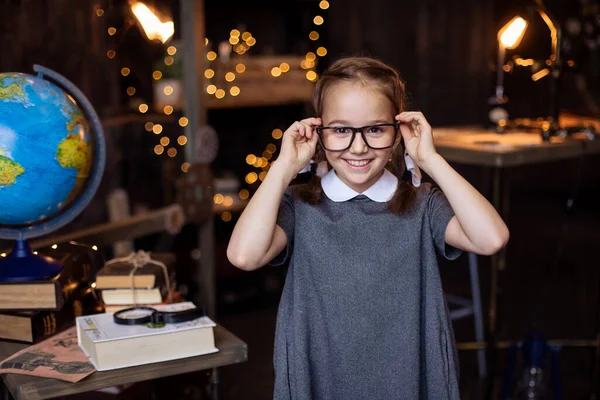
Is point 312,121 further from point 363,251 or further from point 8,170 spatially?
point 8,170

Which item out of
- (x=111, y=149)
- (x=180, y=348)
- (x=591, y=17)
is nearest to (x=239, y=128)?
(x=111, y=149)

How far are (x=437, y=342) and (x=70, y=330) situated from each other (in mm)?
881

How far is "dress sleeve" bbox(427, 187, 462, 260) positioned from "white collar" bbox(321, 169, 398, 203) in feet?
0.29

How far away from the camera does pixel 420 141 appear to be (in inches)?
66.8

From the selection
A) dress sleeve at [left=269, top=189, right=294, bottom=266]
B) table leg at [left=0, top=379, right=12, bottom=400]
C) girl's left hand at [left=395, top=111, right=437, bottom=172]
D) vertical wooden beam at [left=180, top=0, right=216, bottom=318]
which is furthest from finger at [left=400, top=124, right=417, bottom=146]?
vertical wooden beam at [left=180, top=0, right=216, bottom=318]

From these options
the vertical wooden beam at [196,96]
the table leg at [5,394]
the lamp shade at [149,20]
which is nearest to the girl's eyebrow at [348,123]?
the table leg at [5,394]

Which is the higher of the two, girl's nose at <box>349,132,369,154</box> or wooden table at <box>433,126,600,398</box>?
girl's nose at <box>349,132,369,154</box>

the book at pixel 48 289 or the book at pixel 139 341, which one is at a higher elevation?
the book at pixel 48 289

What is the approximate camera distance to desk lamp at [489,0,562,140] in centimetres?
328

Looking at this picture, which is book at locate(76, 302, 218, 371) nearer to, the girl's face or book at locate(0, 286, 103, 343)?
book at locate(0, 286, 103, 343)

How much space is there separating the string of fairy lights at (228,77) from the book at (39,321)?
5.92 ft

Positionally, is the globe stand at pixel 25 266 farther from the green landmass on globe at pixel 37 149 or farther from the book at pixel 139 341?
the book at pixel 139 341

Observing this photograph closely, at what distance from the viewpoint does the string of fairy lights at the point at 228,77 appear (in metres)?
3.86

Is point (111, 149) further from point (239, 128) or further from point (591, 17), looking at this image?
point (591, 17)
